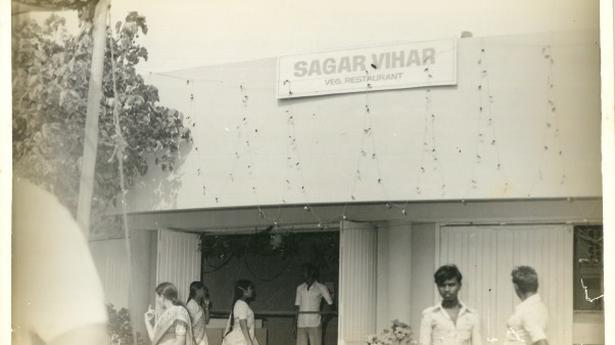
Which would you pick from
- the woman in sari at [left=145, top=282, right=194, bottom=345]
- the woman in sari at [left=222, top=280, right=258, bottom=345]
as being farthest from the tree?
the woman in sari at [left=222, top=280, right=258, bottom=345]

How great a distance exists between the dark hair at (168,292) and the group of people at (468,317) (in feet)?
2.55

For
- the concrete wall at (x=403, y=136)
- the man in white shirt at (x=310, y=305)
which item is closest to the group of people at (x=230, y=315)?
the man in white shirt at (x=310, y=305)

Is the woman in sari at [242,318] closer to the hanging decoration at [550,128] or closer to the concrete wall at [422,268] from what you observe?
the concrete wall at [422,268]

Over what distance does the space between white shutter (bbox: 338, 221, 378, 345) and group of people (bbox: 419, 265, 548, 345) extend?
163mm

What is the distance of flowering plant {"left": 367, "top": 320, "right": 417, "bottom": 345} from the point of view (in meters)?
2.23

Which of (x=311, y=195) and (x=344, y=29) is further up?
(x=344, y=29)

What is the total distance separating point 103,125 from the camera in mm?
2664

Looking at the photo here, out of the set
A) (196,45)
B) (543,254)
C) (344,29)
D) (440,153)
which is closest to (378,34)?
(344,29)

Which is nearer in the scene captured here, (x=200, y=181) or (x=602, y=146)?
(x=602, y=146)

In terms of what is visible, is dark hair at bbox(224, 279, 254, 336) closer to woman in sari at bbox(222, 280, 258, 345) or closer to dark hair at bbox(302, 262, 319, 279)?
woman in sari at bbox(222, 280, 258, 345)

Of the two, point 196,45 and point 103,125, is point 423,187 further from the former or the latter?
point 103,125

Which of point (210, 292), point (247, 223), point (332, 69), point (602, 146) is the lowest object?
point (210, 292)

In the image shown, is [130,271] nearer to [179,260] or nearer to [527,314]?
[179,260]

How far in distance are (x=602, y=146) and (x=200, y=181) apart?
3.84 ft
